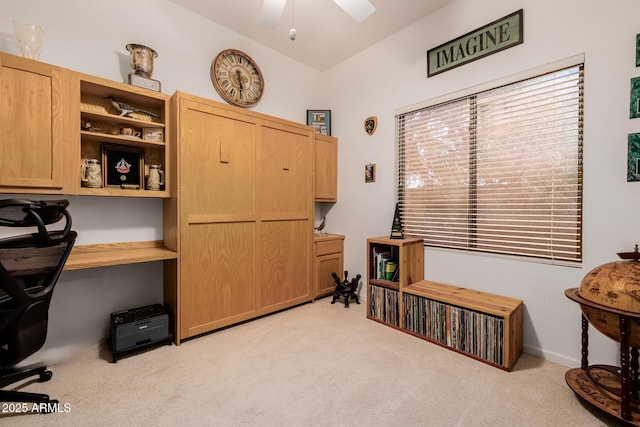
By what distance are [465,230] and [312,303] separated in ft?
5.88

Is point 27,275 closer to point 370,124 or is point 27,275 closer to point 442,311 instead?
point 442,311

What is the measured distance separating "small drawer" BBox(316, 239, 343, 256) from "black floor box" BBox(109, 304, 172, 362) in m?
1.66

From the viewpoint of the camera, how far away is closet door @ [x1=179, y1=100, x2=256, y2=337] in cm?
231

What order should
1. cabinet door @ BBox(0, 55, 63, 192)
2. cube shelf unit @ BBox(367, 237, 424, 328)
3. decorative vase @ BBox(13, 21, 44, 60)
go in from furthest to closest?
cube shelf unit @ BBox(367, 237, 424, 328)
decorative vase @ BBox(13, 21, 44, 60)
cabinet door @ BBox(0, 55, 63, 192)

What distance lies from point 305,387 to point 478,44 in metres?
2.97

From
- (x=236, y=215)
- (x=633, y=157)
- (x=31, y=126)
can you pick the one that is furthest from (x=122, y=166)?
(x=633, y=157)

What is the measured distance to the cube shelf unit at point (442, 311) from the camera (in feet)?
6.47

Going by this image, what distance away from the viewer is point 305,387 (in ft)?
5.74

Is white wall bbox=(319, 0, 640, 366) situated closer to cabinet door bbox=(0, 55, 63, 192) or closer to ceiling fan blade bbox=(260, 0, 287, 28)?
ceiling fan blade bbox=(260, 0, 287, 28)

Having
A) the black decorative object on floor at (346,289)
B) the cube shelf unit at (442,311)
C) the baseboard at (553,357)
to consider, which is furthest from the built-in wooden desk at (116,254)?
the baseboard at (553,357)

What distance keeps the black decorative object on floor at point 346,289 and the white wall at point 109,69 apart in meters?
1.79

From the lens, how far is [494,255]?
2.34m

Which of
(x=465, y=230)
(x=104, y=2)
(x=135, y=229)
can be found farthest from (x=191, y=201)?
(x=465, y=230)

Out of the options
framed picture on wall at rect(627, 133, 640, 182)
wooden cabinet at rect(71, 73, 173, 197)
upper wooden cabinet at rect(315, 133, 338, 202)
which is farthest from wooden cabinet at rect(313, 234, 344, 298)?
framed picture on wall at rect(627, 133, 640, 182)
